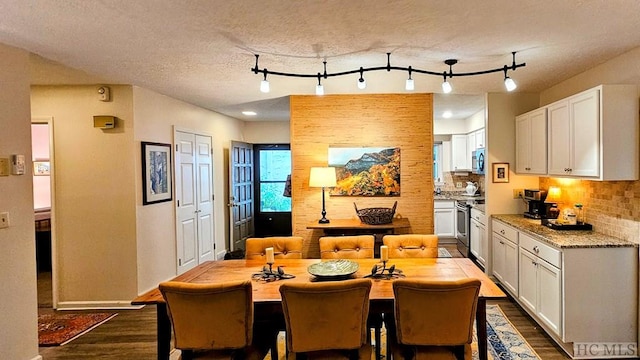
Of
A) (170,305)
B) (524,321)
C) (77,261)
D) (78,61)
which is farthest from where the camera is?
(77,261)

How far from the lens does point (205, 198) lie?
19.2 ft

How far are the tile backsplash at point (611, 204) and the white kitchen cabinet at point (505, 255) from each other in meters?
0.70

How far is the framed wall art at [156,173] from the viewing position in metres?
4.29

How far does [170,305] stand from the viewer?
202 cm

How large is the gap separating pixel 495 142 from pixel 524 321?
2.13 metres

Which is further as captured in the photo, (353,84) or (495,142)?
(495,142)

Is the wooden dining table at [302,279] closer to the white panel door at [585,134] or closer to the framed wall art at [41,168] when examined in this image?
the white panel door at [585,134]

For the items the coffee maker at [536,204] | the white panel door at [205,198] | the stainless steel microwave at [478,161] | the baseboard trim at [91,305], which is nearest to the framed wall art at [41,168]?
the white panel door at [205,198]

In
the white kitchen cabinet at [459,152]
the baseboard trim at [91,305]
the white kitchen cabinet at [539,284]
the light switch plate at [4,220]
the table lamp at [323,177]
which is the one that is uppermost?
the white kitchen cabinet at [459,152]

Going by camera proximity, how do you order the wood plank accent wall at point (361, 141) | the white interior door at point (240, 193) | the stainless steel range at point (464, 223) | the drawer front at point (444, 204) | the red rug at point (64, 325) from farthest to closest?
the drawer front at point (444, 204) < the white interior door at point (240, 193) < the stainless steel range at point (464, 223) < the wood plank accent wall at point (361, 141) < the red rug at point (64, 325)

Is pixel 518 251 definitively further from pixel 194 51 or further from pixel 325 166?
pixel 194 51

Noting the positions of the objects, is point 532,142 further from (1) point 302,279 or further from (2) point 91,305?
(2) point 91,305

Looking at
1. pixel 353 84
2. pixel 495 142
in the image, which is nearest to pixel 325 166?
pixel 353 84

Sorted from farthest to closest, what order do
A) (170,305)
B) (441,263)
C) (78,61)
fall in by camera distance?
(78,61), (441,263), (170,305)
